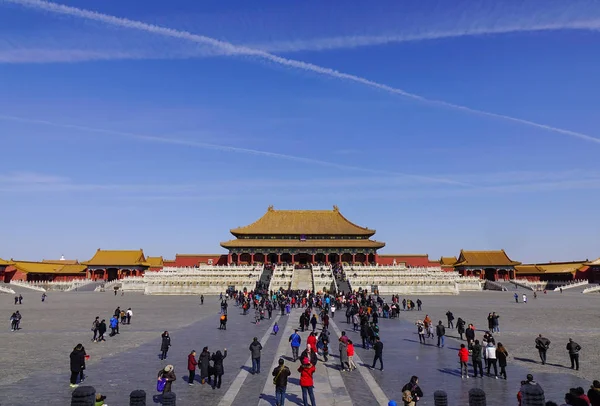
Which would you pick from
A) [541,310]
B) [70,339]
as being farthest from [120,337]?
[541,310]

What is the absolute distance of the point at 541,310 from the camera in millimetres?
35438

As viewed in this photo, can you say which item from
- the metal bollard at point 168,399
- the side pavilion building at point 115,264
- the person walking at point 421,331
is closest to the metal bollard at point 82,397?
the metal bollard at point 168,399

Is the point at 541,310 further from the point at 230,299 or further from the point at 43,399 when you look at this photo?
the point at 43,399

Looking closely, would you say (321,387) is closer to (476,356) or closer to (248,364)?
(248,364)

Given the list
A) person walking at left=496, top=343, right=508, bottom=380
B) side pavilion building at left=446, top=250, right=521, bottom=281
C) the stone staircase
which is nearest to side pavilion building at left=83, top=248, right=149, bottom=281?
the stone staircase

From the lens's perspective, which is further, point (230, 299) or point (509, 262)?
point (509, 262)

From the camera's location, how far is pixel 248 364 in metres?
16.0

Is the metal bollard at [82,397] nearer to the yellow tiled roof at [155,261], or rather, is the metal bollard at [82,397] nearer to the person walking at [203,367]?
the person walking at [203,367]

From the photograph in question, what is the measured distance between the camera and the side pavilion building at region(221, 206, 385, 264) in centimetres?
7994

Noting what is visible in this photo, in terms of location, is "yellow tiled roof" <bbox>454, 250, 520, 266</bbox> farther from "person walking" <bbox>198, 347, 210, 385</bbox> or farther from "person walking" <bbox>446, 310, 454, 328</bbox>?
"person walking" <bbox>198, 347, 210, 385</bbox>

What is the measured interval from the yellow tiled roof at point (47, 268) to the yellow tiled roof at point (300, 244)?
95.2 feet

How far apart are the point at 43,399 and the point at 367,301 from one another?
2574 centimetres

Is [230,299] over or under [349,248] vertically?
under

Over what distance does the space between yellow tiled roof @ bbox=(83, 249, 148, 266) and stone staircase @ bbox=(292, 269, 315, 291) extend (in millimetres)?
38861
